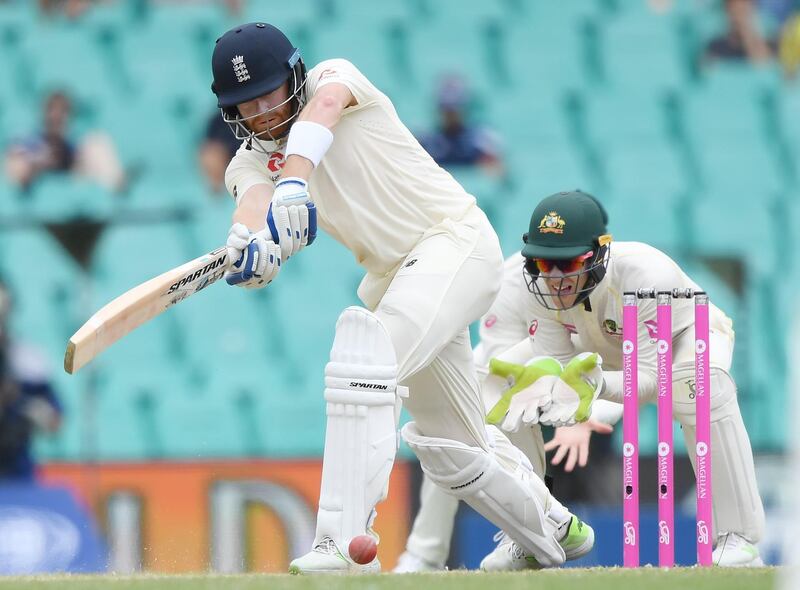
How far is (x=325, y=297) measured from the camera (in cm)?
870

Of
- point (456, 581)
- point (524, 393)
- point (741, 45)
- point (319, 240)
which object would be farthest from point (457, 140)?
point (456, 581)

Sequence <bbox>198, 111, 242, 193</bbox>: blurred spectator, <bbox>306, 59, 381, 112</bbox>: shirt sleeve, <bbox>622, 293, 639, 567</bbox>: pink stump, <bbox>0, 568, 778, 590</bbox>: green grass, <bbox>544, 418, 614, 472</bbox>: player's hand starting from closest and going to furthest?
<bbox>0, 568, 778, 590</bbox>: green grass → <bbox>306, 59, 381, 112</bbox>: shirt sleeve → <bbox>622, 293, 639, 567</bbox>: pink stump → <bbox>544, 418, 614, 472</bbox>: player's hand → <bbox>198, 111, 242, 193</bbox>: blurred spectator

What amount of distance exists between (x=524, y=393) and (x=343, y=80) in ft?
4.48

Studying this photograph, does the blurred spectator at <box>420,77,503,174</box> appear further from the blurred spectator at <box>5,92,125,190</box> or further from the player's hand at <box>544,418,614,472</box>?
the player's hand at <box>544,418,614,472</box>

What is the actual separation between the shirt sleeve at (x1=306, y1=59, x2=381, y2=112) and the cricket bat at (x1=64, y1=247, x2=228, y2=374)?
1.80 feet

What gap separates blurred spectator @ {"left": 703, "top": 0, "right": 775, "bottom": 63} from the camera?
988cm

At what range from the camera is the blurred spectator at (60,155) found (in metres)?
9.17

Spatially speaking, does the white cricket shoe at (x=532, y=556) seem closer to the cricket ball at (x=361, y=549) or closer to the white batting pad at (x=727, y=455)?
the white batting pad at (x=727, y=455)

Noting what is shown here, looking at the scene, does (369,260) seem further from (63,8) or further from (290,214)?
(63,8)

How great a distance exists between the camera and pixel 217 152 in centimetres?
915

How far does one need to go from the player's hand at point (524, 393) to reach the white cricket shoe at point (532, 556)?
1.20 ft

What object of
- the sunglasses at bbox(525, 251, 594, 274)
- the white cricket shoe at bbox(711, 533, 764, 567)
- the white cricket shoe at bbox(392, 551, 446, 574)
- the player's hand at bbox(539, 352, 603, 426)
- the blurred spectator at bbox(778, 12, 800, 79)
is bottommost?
the white cricket shoe at bbox(392, 551, 446, 574)

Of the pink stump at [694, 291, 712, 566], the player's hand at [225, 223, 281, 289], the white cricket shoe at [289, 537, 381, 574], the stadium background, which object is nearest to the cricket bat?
the player's hand at [225, 223, 281, 289]

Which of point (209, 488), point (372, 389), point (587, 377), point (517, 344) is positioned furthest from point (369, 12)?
point (372, 389)
